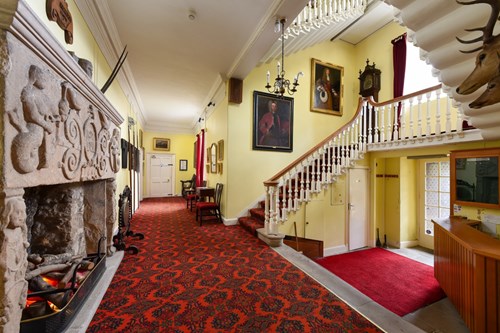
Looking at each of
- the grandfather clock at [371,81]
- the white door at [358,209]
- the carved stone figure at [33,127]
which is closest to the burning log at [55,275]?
the carved stone figure at [33,127]

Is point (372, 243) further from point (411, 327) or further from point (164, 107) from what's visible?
point (164, 107)

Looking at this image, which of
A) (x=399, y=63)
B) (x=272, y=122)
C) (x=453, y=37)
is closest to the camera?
(x=453, y=37)

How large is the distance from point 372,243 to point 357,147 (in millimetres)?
2453

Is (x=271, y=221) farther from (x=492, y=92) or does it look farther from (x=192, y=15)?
(x=192, y=15)

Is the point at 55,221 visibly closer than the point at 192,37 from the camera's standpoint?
Yes

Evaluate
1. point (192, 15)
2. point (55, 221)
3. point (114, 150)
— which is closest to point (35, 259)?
point (55, 221)

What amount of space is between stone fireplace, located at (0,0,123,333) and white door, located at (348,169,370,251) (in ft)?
15.9

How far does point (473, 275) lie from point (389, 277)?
76.0 inches

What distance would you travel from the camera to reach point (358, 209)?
15.9 feet

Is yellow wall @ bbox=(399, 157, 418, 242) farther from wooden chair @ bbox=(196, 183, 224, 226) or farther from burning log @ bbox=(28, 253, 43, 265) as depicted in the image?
burning log @ bbox=(28, 253, 43, 265)

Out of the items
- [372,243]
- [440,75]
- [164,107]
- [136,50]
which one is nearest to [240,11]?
[136,50]

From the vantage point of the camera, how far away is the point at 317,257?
4.23 metres

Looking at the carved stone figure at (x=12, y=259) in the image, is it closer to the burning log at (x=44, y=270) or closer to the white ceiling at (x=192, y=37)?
the burning log at (x=44, y=270)

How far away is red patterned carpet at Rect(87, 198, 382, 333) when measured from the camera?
1.55 meters
